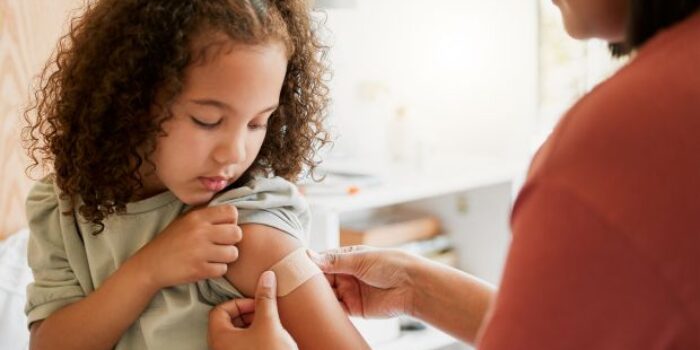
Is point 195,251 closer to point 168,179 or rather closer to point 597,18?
point 168,179

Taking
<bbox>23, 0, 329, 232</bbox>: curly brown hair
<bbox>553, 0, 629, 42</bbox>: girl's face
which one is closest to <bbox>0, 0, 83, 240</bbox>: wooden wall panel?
<bbox>23, 0, 329, 232</bbox>: curly brown hair

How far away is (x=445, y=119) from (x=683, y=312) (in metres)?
2.22

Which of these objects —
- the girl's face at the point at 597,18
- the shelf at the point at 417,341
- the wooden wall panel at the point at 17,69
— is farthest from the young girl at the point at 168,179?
the shelf at the point at 417,341

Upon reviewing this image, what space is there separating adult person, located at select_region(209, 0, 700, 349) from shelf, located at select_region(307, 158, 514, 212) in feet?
4.50

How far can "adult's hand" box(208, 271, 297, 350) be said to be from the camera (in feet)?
3.08

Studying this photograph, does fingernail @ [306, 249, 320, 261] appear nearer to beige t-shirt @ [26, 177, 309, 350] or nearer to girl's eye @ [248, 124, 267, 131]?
beige t-shirt @ [26, 177, 309, 350]

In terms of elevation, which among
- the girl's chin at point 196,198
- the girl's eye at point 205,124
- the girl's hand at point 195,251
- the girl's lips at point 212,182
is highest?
the girl's eye at point 205,124

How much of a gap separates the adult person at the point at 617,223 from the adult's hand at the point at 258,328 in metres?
0.37

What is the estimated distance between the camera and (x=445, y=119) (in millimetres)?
2779

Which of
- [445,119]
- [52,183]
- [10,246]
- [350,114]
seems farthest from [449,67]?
[52,183]

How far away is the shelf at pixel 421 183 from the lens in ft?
6.66

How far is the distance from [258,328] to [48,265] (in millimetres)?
320

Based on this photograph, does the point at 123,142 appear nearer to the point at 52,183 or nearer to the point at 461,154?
the point at 52,183

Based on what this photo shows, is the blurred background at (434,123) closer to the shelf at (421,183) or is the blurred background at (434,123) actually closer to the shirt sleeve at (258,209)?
the shelf at (421,183)
